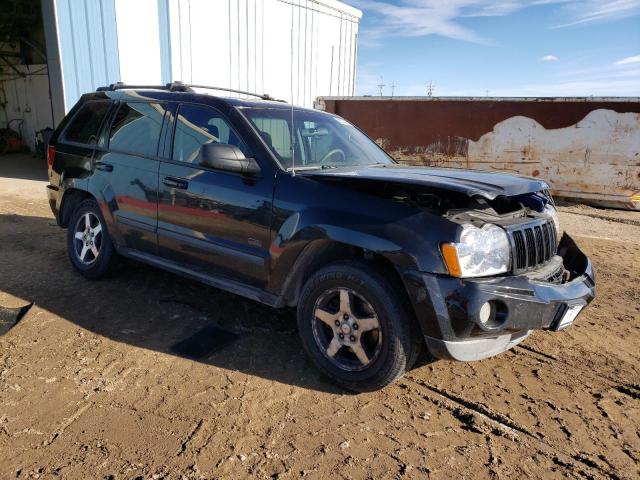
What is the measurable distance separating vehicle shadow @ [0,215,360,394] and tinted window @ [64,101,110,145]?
1.30 meters

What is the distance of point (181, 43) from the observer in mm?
10891

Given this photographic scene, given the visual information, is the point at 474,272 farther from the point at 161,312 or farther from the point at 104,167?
the point at 104,167

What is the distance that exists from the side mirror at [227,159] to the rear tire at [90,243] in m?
1.77

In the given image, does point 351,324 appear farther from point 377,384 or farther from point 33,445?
point 33,445

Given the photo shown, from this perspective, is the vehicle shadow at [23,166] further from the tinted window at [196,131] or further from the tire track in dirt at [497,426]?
the tire track in dirt at [497,426]

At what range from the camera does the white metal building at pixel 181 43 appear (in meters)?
10.1

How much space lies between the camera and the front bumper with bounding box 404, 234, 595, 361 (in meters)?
2.56

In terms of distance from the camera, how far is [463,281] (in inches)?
101

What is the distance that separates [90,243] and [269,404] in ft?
9.16

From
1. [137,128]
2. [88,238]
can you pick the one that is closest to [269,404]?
[137,128]

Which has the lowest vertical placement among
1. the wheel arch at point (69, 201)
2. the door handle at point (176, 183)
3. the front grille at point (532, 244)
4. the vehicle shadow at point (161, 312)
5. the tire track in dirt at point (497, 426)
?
the vehicle shadow at point (161, 312)

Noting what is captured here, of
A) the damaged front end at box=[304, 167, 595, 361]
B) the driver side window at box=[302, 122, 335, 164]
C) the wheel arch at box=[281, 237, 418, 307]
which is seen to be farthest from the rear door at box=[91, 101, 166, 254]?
the damaged front end at box=[304, 167, 595, 361]

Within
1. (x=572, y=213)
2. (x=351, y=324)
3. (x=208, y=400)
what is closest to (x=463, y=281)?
(x=351, y=324)

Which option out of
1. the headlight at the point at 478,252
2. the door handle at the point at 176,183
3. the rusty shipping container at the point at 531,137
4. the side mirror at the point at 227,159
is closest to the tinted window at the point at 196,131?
the door handle at the point at 176,183
